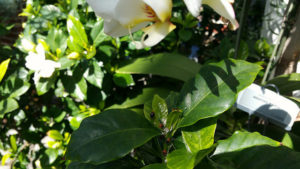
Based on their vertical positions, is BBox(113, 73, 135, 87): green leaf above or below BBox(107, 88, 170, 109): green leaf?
above

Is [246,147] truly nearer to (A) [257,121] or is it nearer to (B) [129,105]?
(B) [129,105]

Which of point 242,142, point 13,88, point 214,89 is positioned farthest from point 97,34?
point 242,142

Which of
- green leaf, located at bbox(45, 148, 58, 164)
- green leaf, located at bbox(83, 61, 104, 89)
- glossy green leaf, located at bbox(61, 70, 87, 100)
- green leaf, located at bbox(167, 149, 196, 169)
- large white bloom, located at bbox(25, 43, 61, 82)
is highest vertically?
green leaf, located at bbox(167, 149, 196, 169)

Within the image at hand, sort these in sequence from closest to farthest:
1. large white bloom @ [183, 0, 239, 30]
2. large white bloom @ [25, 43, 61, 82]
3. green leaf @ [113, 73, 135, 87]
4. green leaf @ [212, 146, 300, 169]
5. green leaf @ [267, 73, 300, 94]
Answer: large white bloom @ [183, 0, 239, 30]
green leaf @ [212, 146, 300, 169]
green leaf @ [267, 73, 300, 94]
large white bloom @ [25, 43, 61, 82]
green leaf @ [113, 73, 135, 87]

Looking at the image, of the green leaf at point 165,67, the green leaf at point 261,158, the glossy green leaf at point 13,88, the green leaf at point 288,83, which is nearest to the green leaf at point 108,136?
the green leaf at point 261,158

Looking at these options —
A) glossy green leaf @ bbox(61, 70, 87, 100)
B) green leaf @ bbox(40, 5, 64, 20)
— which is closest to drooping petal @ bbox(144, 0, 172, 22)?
glossy green leaf @ bbox(61, 70, 87, 100)

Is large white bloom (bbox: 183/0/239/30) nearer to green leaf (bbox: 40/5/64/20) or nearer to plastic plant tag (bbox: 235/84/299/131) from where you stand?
plastic plant tag (bbox: 235/84/299/131)

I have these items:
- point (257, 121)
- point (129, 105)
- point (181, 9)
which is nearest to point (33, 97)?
point (129, 105)

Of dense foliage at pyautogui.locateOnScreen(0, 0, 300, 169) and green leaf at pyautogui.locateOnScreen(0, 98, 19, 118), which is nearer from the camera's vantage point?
dense foliage at pyautogui.locateOnScreen(0, 0, 300, 169)
